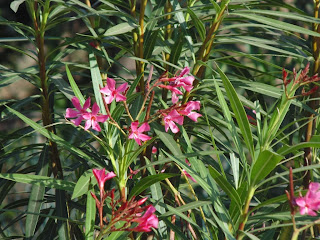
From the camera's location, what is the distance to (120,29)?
115 centimetres

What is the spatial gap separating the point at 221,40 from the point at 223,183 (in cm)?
48

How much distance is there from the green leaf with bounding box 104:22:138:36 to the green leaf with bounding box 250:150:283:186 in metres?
0.45

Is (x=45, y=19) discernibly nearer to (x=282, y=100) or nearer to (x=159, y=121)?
(x=159, y=121)

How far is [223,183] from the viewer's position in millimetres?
903

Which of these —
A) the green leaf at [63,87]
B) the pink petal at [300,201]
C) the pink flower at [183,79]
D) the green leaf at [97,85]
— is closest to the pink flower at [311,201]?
the pink petal at [300,201]

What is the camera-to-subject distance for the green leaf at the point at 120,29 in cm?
112

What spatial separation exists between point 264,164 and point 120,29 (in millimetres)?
487

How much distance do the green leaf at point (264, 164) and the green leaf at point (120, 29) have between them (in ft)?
1.48

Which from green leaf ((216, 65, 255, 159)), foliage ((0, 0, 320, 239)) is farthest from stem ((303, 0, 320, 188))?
green leaf ((216, 65, 255, 159))

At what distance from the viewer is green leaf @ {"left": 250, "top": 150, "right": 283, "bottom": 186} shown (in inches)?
32.6

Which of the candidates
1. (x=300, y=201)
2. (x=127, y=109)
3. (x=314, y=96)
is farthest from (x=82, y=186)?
(x=314, y=96)

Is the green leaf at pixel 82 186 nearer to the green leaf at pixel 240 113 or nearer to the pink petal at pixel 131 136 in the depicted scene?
the pink petal at pixel 131 136

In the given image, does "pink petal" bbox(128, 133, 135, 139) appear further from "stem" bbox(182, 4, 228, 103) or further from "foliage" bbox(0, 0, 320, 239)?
"stem" bbox(182, 4, 228, 103)

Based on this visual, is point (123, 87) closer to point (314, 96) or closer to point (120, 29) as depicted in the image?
point (120, 29)
